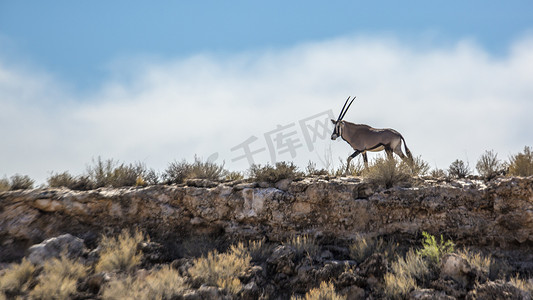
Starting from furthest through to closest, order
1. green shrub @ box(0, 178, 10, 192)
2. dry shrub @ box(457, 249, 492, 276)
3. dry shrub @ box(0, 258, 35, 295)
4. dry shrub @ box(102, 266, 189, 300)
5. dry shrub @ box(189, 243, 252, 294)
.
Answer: green shrub @ box(0, 178, 10, 192) → dry shrub @ box(457, 249, 492, 276) → dry shrub @ box(189, 243, 252, 294) → dry shrub @ box(0, 258, 35, 295) → dry shrub @ box(102, 266, 189, 300)

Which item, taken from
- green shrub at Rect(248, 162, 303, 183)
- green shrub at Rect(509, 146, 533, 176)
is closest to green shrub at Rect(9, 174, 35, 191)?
green shrub at Rect(248, 162, 303, 183)

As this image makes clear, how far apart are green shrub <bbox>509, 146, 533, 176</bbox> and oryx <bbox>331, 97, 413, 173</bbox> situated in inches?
102

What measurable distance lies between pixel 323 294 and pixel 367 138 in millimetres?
6993

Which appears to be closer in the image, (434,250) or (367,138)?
(434,250)

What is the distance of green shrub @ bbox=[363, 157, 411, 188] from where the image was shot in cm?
1002

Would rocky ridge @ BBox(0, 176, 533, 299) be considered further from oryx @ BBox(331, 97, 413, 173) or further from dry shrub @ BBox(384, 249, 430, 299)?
oryx @ BBox(331, 97, 413, 173)

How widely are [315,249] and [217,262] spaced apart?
6.67 ft

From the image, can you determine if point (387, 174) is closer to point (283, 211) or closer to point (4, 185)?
point (283, 211)

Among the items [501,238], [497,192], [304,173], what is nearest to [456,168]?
[497,192]

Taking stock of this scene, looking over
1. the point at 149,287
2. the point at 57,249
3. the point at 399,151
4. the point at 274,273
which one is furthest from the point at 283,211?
the point at 399,151

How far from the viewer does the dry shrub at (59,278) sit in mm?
7395

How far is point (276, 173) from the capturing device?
10.4m

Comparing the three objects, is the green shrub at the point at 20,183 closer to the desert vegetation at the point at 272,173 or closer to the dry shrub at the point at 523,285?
the desert vegetation at the point at 272,173

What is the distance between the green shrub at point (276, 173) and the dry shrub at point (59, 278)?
14.2 feet
